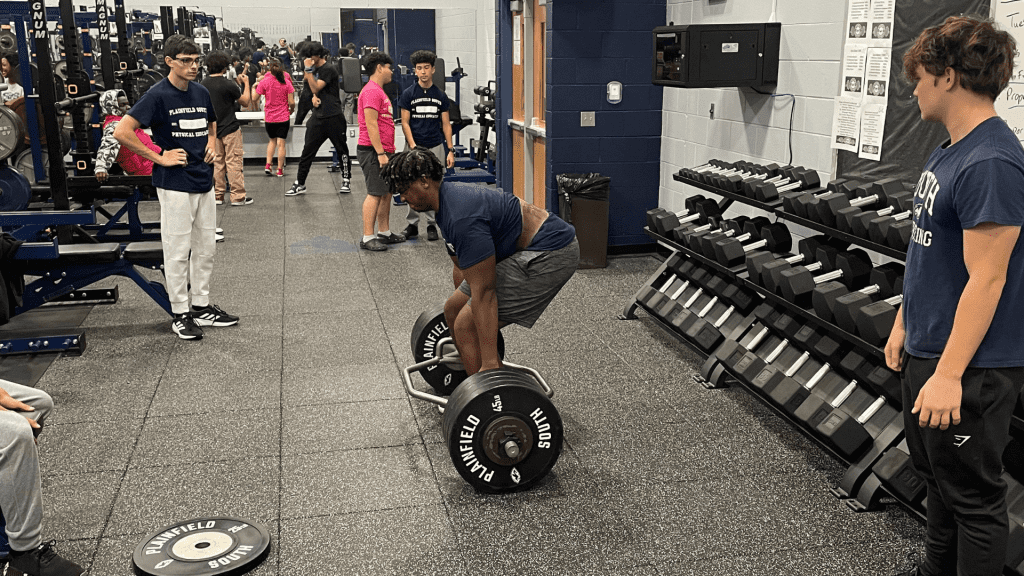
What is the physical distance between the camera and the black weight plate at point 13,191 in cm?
505

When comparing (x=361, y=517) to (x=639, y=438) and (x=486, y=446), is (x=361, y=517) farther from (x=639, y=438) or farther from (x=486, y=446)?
(x=639, y=438)

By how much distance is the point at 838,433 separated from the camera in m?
2.90

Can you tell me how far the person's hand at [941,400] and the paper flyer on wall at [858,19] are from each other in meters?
2.49

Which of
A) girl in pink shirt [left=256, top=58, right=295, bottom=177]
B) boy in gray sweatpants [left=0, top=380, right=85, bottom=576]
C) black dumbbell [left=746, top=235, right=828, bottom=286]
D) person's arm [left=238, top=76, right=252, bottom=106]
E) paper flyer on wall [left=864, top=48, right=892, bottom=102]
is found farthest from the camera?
person's arm [left=238, top=76, right=252, bottom=106]

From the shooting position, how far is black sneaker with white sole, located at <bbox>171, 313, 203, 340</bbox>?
176 inches

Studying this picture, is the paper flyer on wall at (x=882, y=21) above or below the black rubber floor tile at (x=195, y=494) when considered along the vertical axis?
above

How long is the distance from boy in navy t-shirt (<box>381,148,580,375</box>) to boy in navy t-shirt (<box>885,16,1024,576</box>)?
1.33 meters

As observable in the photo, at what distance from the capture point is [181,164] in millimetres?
4277

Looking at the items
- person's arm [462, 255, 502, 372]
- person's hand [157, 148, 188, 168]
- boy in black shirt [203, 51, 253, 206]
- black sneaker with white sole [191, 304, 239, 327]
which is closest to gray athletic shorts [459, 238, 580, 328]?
person's arm [462, 255, 502, 372]

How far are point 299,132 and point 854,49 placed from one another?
9091mm

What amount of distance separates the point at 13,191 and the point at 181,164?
5.18ft

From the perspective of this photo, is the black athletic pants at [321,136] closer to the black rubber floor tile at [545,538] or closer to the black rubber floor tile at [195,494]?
the black rubber floor tile at [195,494]

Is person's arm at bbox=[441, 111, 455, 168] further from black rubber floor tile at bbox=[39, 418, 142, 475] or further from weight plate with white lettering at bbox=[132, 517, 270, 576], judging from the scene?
weight plate with white lettering at bbox=[132, 517, 270, 576]

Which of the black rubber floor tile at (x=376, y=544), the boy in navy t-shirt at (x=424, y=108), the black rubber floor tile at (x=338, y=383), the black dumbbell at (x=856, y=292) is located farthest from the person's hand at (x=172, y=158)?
the black dumbbell at (x=856, y=292)
